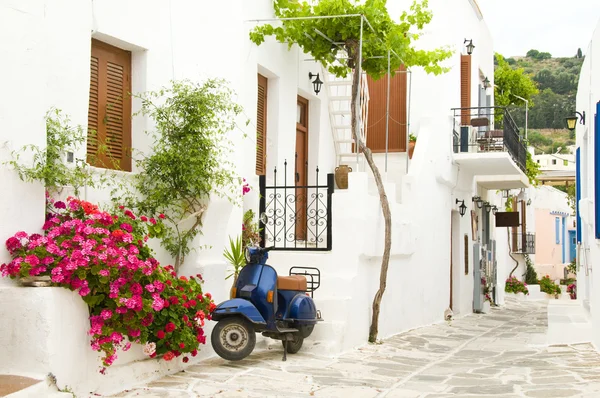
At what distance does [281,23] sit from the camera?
12773 millimetres

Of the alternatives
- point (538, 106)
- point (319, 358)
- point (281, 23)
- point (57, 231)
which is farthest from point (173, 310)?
point (538, 106)

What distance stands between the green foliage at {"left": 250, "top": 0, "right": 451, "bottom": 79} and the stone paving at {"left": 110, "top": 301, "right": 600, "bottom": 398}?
472 centimetres

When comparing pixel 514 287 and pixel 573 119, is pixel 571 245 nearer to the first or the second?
pixel 514 287

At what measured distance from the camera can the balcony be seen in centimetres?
1795

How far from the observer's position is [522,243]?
3108 cm

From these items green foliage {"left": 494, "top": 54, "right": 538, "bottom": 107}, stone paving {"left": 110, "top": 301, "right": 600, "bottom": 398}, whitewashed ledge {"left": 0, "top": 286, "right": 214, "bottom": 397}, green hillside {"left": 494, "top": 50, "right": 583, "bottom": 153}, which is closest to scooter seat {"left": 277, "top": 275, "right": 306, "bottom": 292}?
stone paving {"left": 110, "top": 301, "right": 600, "bottom": 398}

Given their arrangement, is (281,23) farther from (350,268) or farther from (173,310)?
(173,310)

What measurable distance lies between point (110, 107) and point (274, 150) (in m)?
4.46

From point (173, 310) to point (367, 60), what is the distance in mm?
6862

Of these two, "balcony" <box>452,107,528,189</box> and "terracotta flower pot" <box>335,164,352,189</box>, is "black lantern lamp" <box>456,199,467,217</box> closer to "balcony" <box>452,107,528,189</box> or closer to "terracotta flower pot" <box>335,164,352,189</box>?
"balcony" <box>452,107,528,189</box>

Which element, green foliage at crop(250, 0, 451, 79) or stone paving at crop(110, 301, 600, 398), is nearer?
stone paving at crop(110, 301, 600, 398)

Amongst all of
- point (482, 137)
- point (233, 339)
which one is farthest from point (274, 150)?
point (482, 137)

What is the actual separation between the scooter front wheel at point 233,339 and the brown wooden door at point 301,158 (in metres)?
5.04

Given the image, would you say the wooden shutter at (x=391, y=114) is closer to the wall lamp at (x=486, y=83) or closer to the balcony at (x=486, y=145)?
the balcony at (x=486, y=145)
